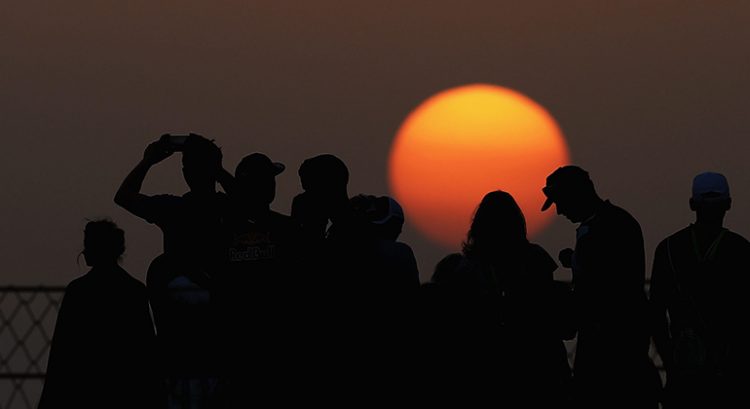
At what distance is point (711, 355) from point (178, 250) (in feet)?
11.1

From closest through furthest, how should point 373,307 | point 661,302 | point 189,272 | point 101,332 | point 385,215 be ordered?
point 373,307 < point 189,272 < point 385,215 < point 101,332 < point 661,302

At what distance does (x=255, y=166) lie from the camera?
894 centimetres

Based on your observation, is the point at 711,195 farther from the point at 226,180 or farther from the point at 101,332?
the point at 101,332

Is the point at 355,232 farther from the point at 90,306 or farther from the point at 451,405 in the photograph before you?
the point at 90,306

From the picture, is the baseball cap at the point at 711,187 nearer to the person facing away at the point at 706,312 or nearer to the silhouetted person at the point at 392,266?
the person facing away at the point at 706,312

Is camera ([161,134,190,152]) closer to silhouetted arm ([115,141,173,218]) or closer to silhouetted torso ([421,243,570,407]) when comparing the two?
silhouetted arm ([115,141,173,218])

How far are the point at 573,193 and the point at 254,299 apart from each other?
2334mm

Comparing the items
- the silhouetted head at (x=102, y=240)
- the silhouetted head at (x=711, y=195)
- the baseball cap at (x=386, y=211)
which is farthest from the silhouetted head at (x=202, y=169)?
the silhouetted head at (x=711, y=195)

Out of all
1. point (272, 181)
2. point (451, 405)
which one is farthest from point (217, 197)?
point (451, 405)

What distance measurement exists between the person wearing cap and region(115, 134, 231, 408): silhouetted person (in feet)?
0.42

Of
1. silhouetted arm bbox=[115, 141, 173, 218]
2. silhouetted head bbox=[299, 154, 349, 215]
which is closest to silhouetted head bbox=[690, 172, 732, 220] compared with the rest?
silhouetted head bbox=[299, 154, 349, 215]

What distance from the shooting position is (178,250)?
8977 mm

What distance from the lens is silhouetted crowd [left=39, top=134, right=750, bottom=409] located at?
8.41 m

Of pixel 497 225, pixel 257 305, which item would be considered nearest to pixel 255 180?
pixel 257 305
